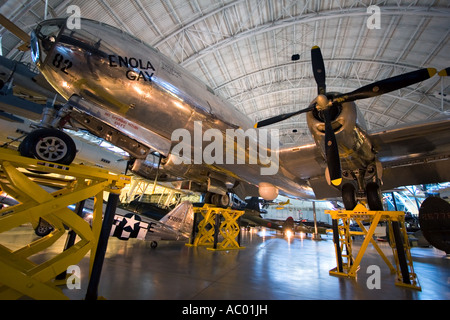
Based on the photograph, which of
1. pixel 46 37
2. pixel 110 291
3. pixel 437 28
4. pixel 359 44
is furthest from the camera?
pixel 359 44

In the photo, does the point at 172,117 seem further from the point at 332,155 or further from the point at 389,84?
the point at 389,84

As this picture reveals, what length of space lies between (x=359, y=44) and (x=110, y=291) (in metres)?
22.3

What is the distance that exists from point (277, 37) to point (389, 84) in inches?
599

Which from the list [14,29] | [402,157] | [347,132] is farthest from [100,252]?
[402,157]

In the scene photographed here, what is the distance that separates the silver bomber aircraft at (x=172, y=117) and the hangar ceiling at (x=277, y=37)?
9616 mm

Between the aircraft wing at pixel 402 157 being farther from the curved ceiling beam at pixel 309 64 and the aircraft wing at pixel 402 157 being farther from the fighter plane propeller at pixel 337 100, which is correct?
the curved ceiling beam at pixel 309 64

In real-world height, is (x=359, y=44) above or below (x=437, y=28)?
above

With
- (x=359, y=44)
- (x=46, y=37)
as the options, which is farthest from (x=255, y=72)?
(x=46, y=37)

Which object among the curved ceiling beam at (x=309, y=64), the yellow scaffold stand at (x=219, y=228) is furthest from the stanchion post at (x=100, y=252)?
the curved ceiling beam at (x=309, y=64)

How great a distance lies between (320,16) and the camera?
13797 millimetres

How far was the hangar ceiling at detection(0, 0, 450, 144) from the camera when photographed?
12609mm

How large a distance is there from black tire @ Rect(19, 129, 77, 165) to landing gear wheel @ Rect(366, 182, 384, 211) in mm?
6192

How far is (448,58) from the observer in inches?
615
